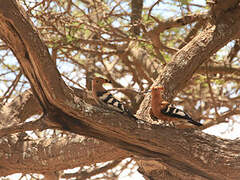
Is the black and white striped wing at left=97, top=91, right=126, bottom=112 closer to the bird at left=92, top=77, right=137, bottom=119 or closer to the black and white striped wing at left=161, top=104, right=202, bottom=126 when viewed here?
the bird at left=92, top=77, right=137, bottom=119

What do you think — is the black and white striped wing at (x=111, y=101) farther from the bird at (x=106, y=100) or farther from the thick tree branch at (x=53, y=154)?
the thick tree branch at (x=53, y=154)

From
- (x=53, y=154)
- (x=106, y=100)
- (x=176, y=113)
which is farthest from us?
(x=53, y=154)

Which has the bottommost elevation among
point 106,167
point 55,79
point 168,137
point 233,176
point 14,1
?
point 106,167

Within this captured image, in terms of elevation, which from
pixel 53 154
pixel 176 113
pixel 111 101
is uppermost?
pixel 111 101

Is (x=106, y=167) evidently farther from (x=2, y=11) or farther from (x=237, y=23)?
(x=2, y=11)

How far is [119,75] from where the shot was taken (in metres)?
8.45

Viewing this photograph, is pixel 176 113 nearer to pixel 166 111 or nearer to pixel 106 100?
pixel 166 111

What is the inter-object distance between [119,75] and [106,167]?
2.44 m

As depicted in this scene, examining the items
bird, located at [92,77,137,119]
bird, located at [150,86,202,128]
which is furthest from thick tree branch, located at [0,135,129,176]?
bird, located at [150,86,202,128]

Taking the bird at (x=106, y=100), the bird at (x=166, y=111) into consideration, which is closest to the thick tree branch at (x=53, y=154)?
the bird at (x=106, y=100)

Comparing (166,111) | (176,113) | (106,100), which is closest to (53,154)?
(106,100)

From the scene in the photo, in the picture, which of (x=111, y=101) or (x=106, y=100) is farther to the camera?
(x=106, y=100)

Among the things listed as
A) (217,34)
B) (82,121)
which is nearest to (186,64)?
(217,34)

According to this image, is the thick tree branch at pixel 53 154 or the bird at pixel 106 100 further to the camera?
the thick tree branch at pixel 53 154
